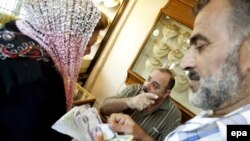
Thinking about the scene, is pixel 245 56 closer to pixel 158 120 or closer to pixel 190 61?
pixel 190 61

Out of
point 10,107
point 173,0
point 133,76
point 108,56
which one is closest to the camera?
point 10,107

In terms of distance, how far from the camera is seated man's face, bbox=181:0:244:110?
0.82m

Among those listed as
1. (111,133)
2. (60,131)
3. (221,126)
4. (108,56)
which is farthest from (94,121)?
(108,56)

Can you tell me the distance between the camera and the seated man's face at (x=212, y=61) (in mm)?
818

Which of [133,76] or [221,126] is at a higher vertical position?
[221,126]

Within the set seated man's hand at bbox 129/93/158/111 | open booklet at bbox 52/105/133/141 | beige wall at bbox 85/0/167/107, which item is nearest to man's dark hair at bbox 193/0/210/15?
open booklet at bbox 52/105/133/141

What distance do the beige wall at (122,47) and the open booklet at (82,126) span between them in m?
1.79

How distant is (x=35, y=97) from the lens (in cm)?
101

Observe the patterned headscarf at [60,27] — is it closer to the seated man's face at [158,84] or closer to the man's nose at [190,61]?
the man's nose at [190,61]

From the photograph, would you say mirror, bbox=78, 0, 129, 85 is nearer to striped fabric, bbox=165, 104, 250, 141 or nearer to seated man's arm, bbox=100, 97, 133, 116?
seated man's arm, bbox=100, 97, 133, 116

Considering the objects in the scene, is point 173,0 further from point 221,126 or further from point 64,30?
point 221,126

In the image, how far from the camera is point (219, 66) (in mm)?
832

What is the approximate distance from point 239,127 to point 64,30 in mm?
661

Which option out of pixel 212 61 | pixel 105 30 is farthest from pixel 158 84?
pixel 105 30
